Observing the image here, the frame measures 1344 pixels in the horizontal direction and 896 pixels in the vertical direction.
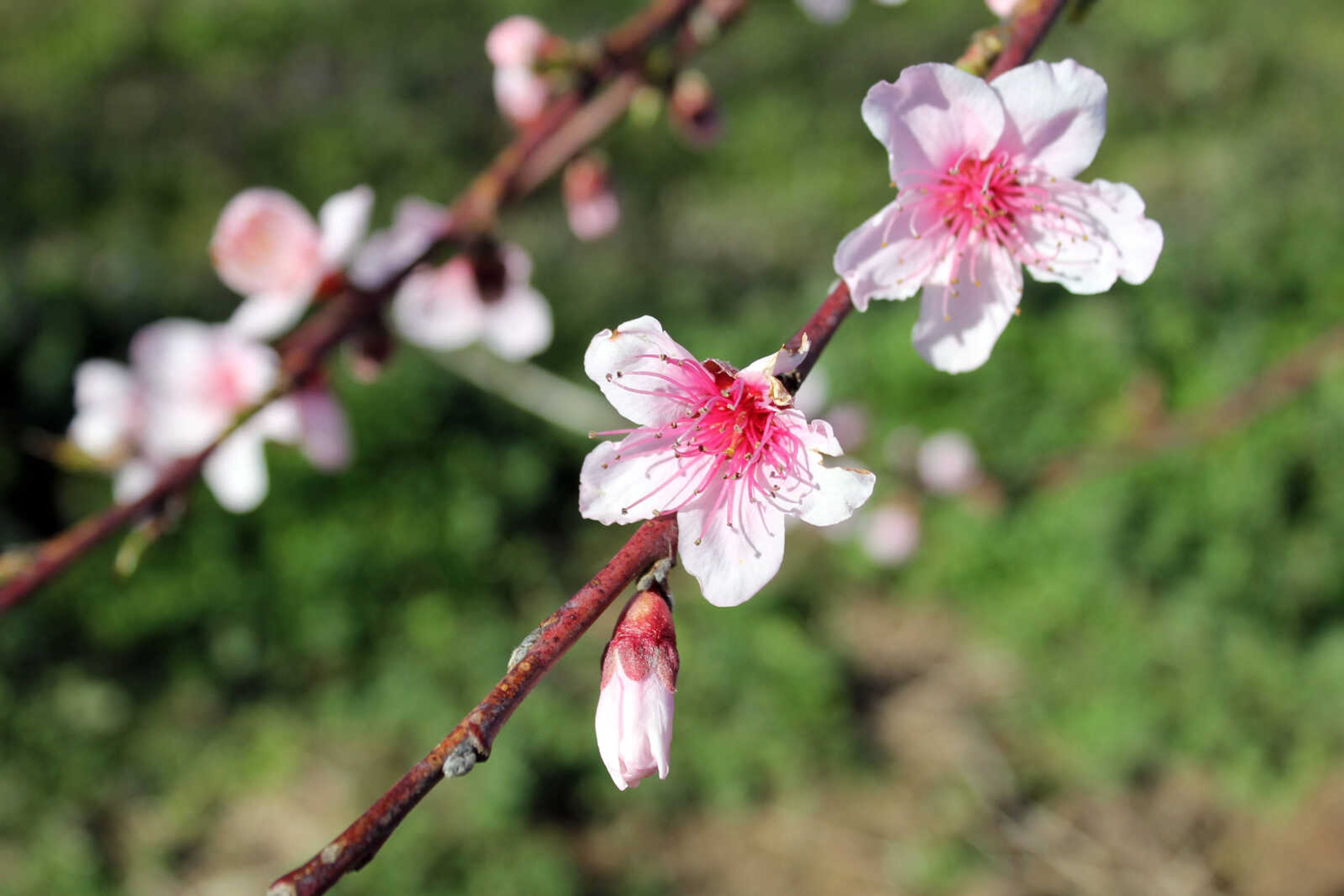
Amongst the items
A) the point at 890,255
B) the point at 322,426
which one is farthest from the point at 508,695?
the point at 322,426

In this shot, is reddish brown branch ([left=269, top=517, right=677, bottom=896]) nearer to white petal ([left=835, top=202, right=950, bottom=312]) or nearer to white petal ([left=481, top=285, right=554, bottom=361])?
white petal ([left=835, top=202, right=950, bottom=312])

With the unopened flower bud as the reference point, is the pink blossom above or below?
below

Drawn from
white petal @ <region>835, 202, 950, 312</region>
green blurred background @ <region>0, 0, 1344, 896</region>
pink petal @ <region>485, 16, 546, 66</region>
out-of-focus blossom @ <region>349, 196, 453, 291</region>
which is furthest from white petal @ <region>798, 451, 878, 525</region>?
green blurred background @ <region>0, 0, 1344, 896</region>

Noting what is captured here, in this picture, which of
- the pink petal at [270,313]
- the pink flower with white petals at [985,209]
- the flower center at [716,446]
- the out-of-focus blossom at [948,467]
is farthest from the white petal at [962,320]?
the out-of-focus blossom at [948,467]

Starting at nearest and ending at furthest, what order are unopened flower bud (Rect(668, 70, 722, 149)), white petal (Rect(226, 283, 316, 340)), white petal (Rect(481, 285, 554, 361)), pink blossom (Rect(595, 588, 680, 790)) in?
pink blossom (Rect(595, 588, 680, 790)) → white petal (Rect(226, 283, 316, 340)) → unopened flower bud (Rect(668, 70, 722, 149)) → white petal (Rect(481, 285, 554, 361))

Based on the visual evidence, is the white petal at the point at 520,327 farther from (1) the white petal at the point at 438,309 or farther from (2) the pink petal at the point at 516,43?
(2) the pink petal at the point at 516,43

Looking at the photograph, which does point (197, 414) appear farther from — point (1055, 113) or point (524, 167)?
point (1055, 113)
